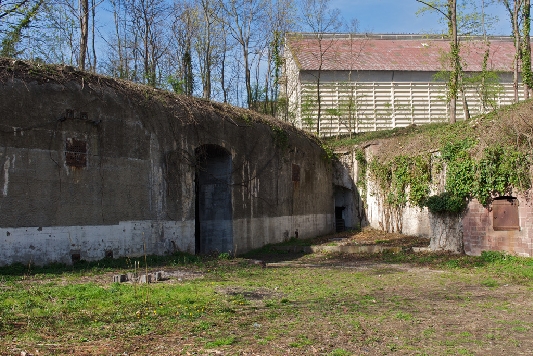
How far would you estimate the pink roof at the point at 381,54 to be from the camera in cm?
2850

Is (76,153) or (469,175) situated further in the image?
(469,175)

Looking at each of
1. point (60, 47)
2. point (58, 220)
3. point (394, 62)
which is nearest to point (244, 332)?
point (58, 220)

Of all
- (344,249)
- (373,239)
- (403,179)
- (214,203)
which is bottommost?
(344,249)

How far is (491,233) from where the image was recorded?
13320mm

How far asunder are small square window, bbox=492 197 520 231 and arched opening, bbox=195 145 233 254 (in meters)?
7.14

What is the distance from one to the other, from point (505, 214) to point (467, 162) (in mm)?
1683

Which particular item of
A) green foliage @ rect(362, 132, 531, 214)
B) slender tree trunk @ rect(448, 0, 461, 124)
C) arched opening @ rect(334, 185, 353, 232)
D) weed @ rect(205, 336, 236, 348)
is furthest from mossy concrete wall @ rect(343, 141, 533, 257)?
weed @ rect(205, 336, 236, 348)

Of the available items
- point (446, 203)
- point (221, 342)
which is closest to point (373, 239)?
point (446, 203)

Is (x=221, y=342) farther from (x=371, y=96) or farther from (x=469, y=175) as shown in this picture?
(x=371, y=96)

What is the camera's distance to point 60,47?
64.7 feet

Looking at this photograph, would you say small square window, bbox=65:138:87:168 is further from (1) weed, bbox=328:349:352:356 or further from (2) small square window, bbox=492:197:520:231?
(2) small square window, bbox=492:197:520:231

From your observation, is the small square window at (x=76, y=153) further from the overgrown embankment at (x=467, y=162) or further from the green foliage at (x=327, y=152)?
the green foliage at (x=327, y=152)

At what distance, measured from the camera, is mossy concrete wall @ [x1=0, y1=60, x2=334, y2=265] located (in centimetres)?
1053

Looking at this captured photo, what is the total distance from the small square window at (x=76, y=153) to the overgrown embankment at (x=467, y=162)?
9463 millimetres
